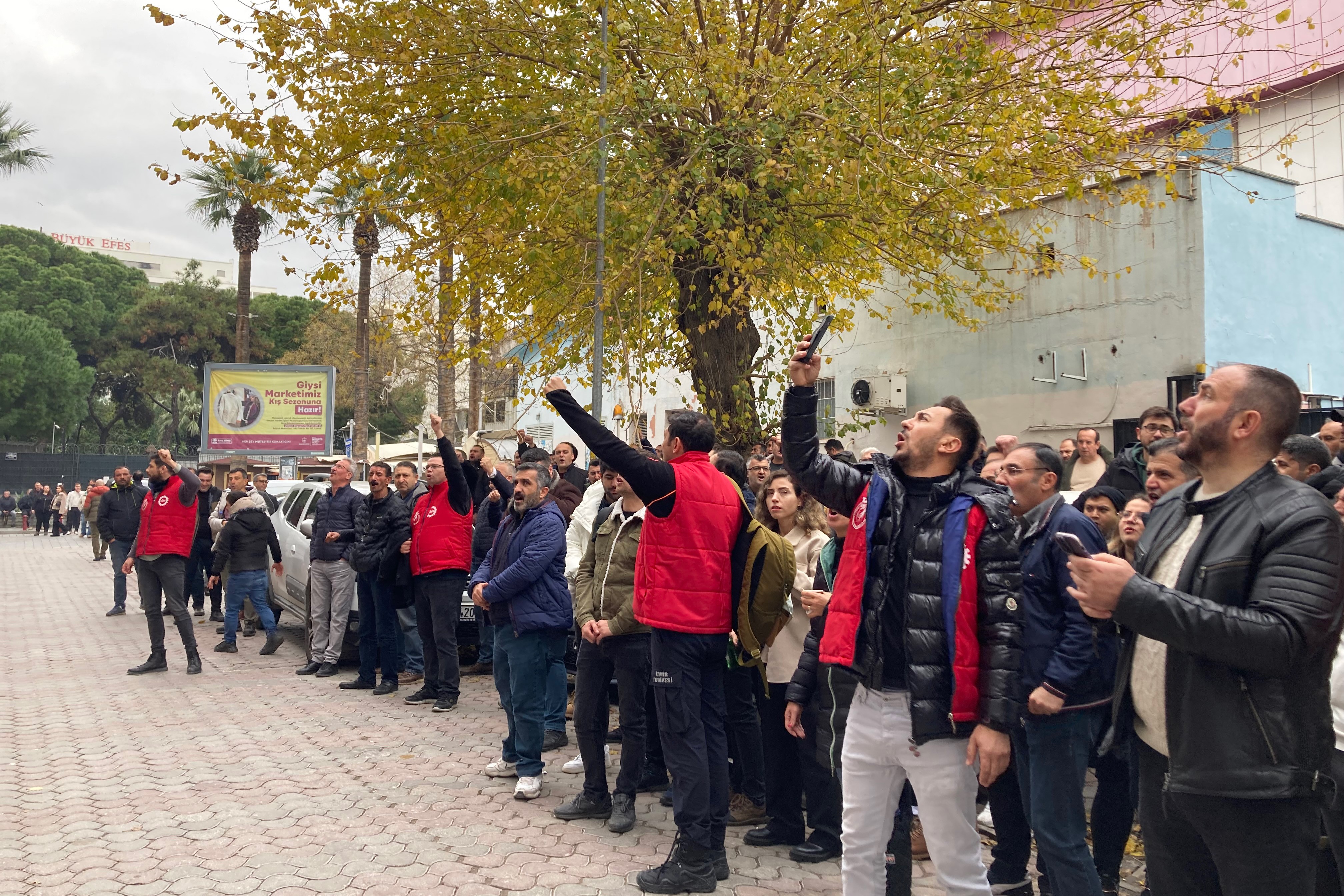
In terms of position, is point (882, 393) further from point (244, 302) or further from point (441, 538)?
point (244, 302)

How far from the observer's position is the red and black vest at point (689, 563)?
471cm

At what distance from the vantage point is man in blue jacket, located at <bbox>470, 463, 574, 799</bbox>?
6.00 meters

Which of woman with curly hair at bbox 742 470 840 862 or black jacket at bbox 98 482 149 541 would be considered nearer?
woman with curly hair at bbox 742 470 840 862

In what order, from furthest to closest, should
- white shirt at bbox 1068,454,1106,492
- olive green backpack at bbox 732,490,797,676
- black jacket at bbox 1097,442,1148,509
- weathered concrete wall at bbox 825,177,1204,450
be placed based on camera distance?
weathered concrete wall at bbox 825,177,1204,450
white shirt at bbox 1068,454,1106,492
black jacket at bbox 1097,442,1148,509
olive green backpack at bbox 732,490,797,676

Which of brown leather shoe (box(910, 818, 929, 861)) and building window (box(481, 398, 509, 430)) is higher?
building window (box(481, 398, 509, 430))

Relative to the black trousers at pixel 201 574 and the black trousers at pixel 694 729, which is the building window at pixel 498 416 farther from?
the black trousers at pixel 694 729

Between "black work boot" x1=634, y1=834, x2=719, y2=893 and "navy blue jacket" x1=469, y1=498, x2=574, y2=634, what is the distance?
181 cm

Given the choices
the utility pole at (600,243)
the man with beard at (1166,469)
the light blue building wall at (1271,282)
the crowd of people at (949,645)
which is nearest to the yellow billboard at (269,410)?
the utility pole at (600,243)

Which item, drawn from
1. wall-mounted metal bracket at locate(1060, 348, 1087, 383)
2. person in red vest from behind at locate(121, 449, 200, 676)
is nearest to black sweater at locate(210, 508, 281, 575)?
person in red vest from behind at locate(121, 449, 200, 676)

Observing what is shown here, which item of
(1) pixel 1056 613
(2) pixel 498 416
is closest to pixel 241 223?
(2) pixel 498 416

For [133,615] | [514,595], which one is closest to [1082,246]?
[514,595]

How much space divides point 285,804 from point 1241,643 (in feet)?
17.1

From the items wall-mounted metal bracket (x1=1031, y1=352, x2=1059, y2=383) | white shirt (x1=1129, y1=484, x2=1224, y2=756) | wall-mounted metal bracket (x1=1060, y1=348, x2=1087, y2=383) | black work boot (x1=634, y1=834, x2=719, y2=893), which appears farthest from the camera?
wall-mounted metal bracket (x1=1031, y1=352, x2=1059, y2=383)

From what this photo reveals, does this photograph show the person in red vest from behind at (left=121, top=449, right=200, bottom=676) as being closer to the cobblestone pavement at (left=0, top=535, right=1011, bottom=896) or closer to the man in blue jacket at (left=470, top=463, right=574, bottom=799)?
the cobblestone pavement at (left=0, top=535, right=1011, bottom=896)
